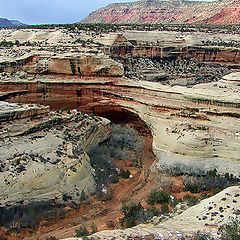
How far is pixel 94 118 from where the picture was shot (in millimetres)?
17562

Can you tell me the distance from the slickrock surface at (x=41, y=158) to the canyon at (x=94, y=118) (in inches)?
1.5

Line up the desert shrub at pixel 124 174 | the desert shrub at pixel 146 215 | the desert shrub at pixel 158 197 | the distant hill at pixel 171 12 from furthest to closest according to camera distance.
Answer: the distant hill at pixel 171 12 < the desert shrub at pixel 124 174 < the desert shrub at pixel 158 197 < the desert shrub at pixel 146 215

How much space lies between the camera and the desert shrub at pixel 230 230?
7.31 metres

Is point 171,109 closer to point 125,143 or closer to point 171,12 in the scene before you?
point 125,143

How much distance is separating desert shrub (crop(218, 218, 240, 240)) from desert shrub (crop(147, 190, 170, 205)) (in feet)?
16.1

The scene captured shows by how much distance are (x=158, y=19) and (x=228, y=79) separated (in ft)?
240

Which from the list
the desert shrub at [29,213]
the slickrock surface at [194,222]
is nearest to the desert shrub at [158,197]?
the slickrock surface at [194,222]

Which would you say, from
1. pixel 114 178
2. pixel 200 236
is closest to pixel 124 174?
pixel 114 178

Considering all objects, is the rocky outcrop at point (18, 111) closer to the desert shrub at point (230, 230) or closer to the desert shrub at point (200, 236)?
the desert shrub at point (200, 236)

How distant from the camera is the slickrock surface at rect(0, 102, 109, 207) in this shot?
1094 centimetres

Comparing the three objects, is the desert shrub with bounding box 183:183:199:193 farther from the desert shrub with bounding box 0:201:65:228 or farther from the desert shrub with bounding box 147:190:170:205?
the desert shrub with bounding box 0:201:65:228

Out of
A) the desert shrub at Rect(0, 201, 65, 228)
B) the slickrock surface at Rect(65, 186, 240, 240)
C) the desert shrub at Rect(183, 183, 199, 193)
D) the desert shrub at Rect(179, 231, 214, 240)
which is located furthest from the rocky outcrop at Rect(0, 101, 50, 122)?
the desert shrub at Rect(179, 231, 214, 240)

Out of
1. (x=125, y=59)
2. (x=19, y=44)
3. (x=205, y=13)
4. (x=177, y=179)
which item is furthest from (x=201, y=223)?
(x=205, y=13)

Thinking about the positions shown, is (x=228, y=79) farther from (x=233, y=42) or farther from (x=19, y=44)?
(x=19, y=44)
